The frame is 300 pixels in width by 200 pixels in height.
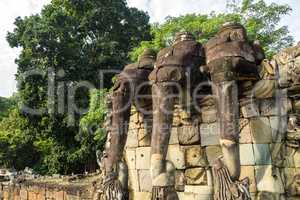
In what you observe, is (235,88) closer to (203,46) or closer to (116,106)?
(203,46)

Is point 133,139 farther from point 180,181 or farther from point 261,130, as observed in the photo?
point 261,130

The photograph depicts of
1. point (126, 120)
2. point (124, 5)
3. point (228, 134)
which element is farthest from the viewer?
point (124, 5)

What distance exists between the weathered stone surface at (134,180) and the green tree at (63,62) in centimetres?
1100

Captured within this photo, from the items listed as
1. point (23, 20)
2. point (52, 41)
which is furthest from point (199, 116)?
point (23, 20)

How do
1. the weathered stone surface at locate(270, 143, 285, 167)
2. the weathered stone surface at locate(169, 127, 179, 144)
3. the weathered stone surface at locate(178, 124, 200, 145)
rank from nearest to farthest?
the weathered stone surface at locate(270, 143, 285, 167) < the weathered stone surface at locate(178, 124, 200, 145) < the weathered stone surface at locate(169, 127, 179, 144)

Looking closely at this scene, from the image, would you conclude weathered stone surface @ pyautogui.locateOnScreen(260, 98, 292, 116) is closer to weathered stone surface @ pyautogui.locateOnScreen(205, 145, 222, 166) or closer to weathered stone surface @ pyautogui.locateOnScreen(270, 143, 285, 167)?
weathered stone surface @ pyautogui.locateOnScreen(270, 143, 285, 167)

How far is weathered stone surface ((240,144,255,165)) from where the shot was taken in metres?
4.76

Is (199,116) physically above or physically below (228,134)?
above

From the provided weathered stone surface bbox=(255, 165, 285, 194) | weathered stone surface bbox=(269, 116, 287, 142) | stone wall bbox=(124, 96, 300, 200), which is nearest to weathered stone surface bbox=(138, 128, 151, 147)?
stone wall bbox=(124, 96, 300, 200)

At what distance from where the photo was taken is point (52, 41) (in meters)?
18.0

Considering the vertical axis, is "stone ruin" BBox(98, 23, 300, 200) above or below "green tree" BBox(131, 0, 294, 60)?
below

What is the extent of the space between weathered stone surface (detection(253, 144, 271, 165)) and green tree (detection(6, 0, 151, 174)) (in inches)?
517

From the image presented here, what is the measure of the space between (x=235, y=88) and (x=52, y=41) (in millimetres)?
15228

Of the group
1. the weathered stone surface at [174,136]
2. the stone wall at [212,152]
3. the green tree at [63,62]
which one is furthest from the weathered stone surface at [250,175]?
the green tree at [63,62]
